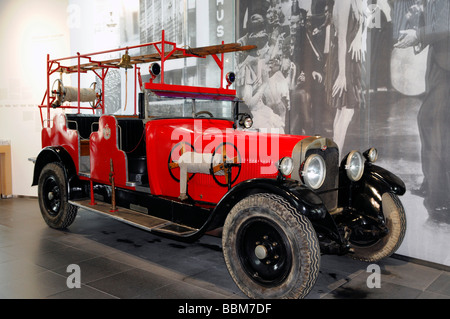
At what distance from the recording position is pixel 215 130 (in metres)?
3.74

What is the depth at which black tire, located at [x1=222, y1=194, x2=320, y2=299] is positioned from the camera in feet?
8.31

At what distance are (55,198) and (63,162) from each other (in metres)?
0.54

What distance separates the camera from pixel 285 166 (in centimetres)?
269

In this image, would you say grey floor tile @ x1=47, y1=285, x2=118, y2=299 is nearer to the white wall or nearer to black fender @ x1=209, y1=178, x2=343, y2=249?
black fender @ x1=209, y1=178, x2=343, y2=249

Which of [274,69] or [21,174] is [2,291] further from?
[21,174]

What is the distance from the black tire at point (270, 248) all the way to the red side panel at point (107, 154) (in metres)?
1.65

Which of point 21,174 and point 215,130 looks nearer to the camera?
point 215,130

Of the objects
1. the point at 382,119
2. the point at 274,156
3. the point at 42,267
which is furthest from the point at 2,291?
the point at 382,119

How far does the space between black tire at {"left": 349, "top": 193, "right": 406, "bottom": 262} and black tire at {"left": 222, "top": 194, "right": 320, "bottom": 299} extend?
4.02ft

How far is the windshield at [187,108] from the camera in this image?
389cm

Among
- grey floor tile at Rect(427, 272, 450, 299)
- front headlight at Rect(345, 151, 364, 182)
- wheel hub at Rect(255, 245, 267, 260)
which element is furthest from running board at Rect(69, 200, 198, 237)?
grey floor tile at Rect(427, 272, 450, 299)

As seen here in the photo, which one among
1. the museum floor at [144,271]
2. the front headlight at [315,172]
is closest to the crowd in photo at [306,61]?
the front headlight at [315,172]

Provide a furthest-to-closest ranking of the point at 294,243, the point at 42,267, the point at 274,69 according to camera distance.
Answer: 1. the point at 274,69
2. the point at 42,267
3. the point at 294,243
